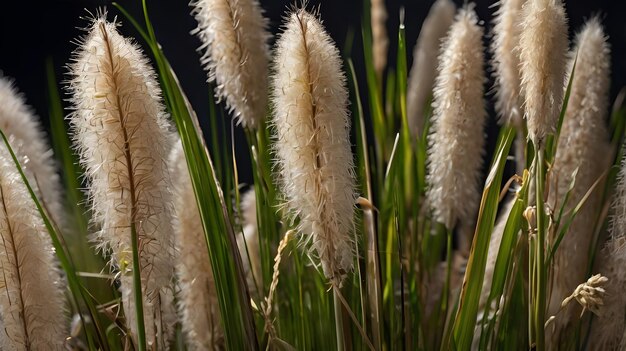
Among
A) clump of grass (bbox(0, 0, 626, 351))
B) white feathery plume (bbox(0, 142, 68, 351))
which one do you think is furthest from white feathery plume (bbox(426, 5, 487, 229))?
white feathery plume (bbox(0, 142, 68, 351))

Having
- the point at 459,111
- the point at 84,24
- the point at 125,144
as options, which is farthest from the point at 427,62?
the point at 84,24

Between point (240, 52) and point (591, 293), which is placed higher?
point (240, 52)

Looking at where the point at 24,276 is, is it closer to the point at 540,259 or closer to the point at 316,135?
the point at 316,135

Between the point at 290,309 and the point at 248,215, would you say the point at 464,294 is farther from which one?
the point at 248,215

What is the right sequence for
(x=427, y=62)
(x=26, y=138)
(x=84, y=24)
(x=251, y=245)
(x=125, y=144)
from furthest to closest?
(x=84, y=24)
(x=427, y=62)
(x=251, y=245)
(x=26, y=138)
(x=125, y=144)

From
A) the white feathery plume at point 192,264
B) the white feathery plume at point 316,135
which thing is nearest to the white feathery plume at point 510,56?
the white feathery plume at point 316,135

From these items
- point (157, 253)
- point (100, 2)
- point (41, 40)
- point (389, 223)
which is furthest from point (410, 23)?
point (157, 253)

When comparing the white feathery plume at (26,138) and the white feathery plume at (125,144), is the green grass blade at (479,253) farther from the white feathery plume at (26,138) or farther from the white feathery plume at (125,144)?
the white feathery plume at (26,138)
